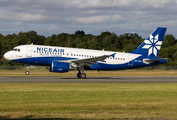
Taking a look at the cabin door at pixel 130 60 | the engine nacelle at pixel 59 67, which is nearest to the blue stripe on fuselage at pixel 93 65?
the cabin door at pixel 130 60

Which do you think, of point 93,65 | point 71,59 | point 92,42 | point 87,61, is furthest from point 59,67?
point 92,42

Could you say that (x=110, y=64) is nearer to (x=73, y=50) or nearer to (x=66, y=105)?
(x=73, y=50)

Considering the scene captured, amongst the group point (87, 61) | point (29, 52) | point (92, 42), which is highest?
point (92, 42)

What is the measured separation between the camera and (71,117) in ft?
36.8

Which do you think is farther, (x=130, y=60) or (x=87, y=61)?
(x=130, y=60)

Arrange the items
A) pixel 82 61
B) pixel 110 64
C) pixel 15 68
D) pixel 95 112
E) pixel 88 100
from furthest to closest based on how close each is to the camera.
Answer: pixel 15 68 < pixel 110 64 < pixel 82 61 < pixel 88 100 < pixel 95 112

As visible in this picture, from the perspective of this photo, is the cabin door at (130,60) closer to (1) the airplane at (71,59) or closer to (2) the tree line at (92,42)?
(1) the airplane at (71,59)

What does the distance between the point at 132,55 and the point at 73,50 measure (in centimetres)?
1015

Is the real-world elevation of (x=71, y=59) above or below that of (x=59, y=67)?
above

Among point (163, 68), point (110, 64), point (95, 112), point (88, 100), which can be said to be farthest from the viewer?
point (163, 68)

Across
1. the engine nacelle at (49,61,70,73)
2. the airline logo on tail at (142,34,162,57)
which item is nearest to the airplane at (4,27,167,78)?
the engine nacelle at (49,61,70,73)

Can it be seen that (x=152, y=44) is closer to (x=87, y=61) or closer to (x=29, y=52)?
(x=87, y=61)

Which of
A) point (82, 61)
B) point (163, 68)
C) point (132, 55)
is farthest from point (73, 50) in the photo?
point (163, 68)

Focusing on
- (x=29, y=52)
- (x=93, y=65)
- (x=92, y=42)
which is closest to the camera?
(x=29, y=52)
